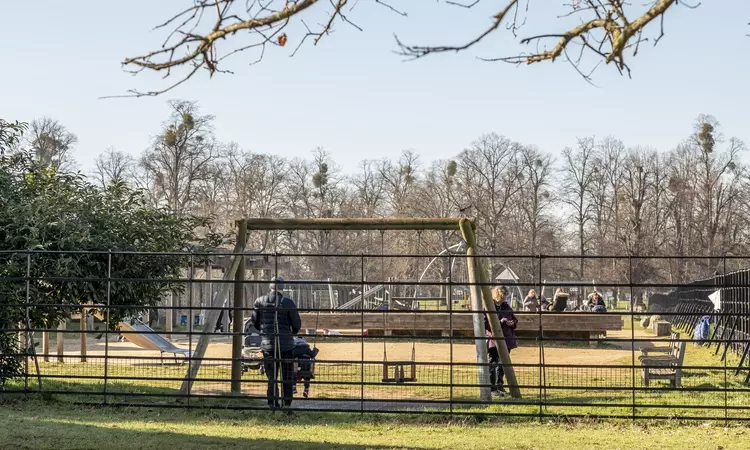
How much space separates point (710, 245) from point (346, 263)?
75.7 ft

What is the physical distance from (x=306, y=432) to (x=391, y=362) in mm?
2681

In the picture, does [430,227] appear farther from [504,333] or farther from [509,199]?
[509,199]

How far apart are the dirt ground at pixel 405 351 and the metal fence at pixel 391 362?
0.20 ft

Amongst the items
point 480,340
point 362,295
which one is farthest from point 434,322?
point 480,340

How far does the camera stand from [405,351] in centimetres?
2341

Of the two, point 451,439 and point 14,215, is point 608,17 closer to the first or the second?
point 451,439

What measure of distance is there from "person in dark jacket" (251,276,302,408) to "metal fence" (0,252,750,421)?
35 centimetres

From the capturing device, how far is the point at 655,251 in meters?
62.0

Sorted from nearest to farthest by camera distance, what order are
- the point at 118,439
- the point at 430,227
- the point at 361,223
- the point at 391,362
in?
1. the point at 118,439
2. the point at 391,362
3. the point at 361,223
4. the point at 430,227

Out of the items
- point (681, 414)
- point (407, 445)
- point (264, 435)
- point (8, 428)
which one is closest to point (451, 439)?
point (407, 445)

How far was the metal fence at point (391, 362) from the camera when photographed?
11742 mm

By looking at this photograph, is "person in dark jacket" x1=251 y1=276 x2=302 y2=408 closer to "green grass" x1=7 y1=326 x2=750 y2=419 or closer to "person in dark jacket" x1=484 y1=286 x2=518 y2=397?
"green grass" x1=7 y1=326 x2=750 y2=419

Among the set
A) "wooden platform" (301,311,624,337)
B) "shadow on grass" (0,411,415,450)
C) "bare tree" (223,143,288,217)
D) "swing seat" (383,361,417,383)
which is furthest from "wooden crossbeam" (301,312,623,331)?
"bare tree" (223,143,288,217)

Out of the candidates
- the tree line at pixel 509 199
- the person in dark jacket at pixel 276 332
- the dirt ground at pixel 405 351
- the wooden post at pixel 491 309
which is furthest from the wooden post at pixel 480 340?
the tree line at pixel 509 199
